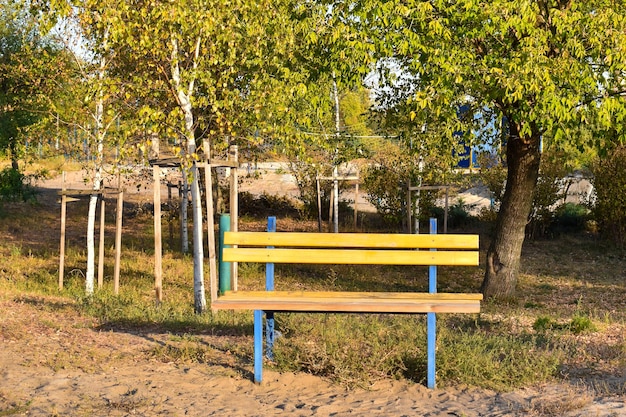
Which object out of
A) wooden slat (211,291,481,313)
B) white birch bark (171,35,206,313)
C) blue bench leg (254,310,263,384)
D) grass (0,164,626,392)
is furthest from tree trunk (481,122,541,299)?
blue bench leg (254,310,263,384)

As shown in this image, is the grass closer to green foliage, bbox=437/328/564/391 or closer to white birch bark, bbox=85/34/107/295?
green foliage, bbox=437/328/564/391

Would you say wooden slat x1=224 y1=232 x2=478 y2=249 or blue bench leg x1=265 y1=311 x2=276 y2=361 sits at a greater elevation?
wooden slat x1=224 y1=232 x2=478 y2=249

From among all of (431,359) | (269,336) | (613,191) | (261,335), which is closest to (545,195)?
(613,191)

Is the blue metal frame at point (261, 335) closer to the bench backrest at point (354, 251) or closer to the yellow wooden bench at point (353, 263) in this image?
the yellow wooden bench at point (353, 263)

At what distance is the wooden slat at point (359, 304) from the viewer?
241 inches

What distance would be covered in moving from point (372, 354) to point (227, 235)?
1428 mm

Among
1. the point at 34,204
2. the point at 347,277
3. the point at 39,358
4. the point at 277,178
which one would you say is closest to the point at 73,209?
the point at 34,204

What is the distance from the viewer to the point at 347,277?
15.6m

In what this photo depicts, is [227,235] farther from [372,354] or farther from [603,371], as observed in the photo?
[603,371]

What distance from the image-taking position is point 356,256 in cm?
660

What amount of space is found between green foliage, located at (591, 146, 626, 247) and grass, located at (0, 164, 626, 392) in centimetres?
57

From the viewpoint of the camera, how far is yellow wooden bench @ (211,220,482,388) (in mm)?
6148

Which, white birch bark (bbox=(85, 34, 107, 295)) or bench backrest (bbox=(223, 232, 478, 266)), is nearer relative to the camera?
bench backrest (bbox=(223, 232, 478, 266))

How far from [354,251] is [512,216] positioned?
7.11 m
